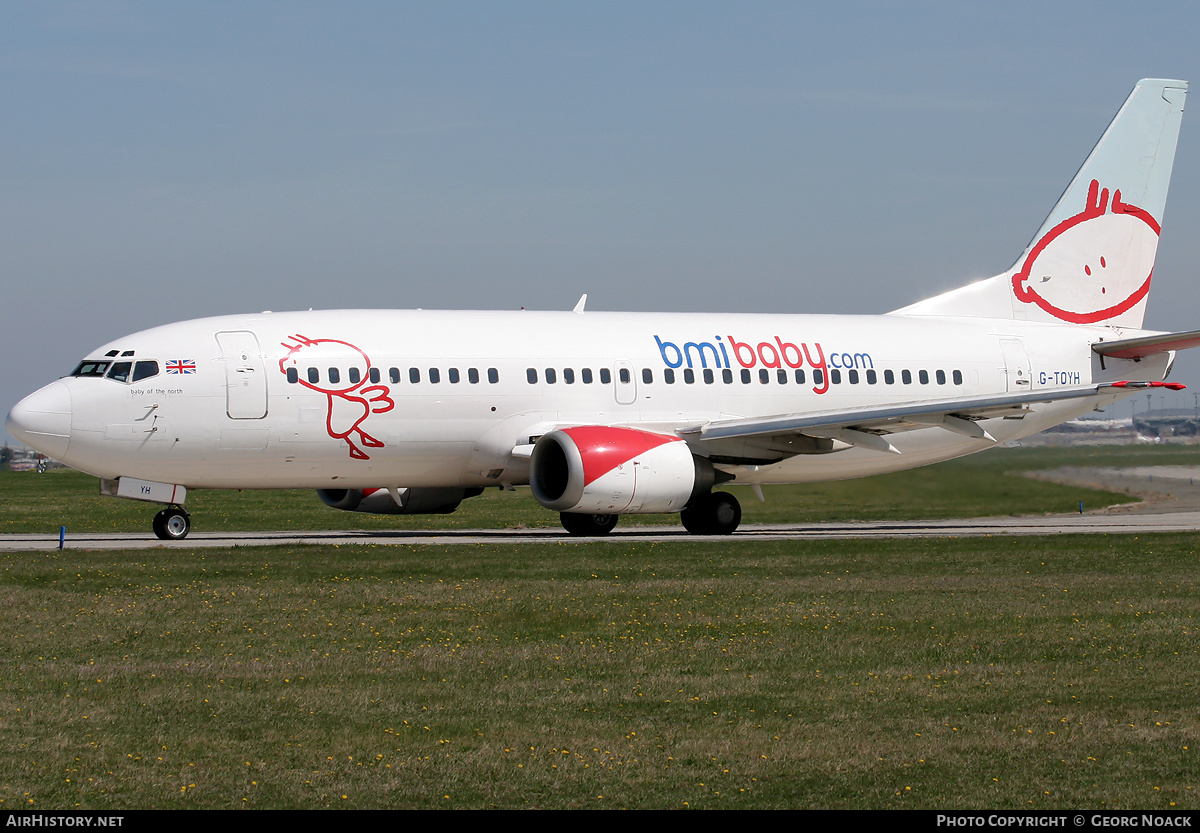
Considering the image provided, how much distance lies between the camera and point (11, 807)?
25.8 ft

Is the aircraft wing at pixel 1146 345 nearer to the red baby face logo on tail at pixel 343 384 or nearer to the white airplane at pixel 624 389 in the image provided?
the white airplane at pixel 624 389

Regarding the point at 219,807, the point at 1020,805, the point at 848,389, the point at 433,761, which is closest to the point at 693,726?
the point at 433,761

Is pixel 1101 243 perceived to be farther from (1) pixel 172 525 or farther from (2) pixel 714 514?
(1) pixel 172 525

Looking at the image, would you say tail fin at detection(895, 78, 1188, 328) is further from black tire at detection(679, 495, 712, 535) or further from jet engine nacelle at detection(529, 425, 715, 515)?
jet engine nacelle at detection(529, 425, 715, 515)

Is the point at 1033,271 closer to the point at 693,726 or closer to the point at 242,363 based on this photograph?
the point at 242,363

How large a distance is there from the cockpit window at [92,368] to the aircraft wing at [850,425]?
10.7 meters

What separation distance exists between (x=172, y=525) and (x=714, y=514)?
10.1m

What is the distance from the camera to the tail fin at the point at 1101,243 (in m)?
33.0

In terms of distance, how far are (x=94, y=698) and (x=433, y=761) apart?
3408 millimetres

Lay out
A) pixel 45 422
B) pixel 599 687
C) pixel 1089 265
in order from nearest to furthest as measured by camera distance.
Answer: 1. pixel 599 687
2. pixel 45 422
3. pixel 1089 265

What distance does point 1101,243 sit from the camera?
33312 mm

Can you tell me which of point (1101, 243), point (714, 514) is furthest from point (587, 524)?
point (1101, 243)

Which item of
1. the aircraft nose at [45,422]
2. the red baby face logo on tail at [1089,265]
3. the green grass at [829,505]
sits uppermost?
the red baby face logo on tail at [1089,265]

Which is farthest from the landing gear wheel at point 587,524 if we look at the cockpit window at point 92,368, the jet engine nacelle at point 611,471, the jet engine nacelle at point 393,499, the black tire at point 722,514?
the cockpit window at point 92,368
